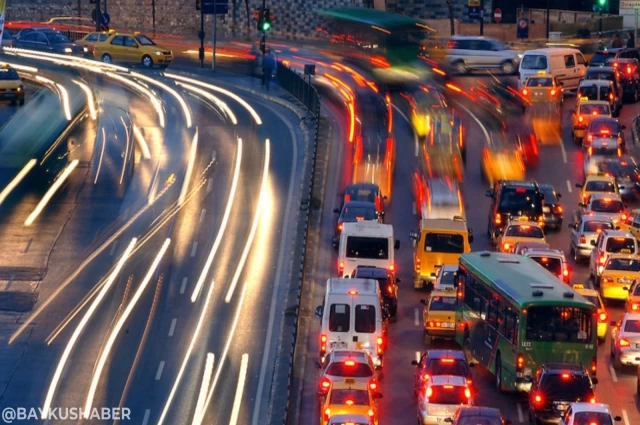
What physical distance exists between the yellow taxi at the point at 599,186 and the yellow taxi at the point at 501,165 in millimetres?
4215

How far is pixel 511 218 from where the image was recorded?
162 feet

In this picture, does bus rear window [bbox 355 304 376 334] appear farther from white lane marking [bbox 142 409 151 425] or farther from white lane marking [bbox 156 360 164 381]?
white lane marking [bbox 142 409 151 425]

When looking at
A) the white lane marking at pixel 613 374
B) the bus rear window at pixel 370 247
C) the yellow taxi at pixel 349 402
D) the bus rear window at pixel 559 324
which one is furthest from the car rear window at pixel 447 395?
the bus rear window at pixel 370 247

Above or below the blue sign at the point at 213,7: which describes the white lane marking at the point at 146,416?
below

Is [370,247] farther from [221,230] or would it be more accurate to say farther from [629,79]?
[629,79]

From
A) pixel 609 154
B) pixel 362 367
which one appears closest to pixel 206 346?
pixel 362 367

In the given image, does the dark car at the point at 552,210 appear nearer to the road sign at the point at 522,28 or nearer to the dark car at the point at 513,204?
the dark car at the point at 513,204

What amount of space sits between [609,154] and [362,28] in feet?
55.2

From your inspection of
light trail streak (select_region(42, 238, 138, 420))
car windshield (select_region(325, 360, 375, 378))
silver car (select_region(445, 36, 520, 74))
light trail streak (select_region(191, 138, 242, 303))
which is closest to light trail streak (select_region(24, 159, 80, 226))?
light trail streak (select_region(42, 238, 138, 420))

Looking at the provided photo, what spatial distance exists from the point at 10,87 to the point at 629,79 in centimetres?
2902

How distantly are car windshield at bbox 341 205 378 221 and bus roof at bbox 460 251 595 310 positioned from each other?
10.3m

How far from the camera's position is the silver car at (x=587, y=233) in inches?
1874

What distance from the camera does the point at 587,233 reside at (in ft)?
157

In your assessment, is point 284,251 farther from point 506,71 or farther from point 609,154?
point 506,71
